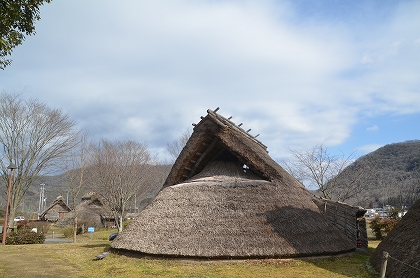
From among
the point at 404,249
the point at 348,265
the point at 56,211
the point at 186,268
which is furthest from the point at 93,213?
the point at 404,249

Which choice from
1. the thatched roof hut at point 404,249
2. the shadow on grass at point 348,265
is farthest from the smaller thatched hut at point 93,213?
the thatched roof hut at point 404,249

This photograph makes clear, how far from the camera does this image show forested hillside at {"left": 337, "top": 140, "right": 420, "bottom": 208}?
41156mm

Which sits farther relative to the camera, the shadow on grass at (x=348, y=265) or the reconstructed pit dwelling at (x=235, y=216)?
the reconstructed pit dwelling at (x=235, y=216)

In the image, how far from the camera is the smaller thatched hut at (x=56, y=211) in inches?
1981

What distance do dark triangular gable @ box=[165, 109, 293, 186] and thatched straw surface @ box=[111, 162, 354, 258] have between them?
81cm

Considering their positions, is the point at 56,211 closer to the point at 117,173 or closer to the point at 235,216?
the point at 117,173

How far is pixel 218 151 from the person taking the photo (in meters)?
17.5

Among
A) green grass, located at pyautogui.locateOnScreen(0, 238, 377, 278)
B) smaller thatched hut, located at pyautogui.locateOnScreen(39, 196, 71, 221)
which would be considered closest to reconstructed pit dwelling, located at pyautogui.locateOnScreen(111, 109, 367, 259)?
green grass, located at pyautogui.locateOnScreen(0, 238, 377, 278)

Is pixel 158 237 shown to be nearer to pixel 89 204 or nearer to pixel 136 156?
pixel 136 156

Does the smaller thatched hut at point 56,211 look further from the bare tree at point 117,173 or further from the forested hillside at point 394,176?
the forested hillside at point 394,176

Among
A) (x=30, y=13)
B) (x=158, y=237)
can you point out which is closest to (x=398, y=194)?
(x=158, y=237)

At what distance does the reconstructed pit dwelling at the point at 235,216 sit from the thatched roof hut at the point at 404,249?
7.67ft

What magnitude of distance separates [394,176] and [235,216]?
1698 inches

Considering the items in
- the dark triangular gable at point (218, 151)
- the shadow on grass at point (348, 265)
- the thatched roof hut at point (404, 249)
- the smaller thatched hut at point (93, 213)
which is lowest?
the shadow on grass at point (348, 265)
